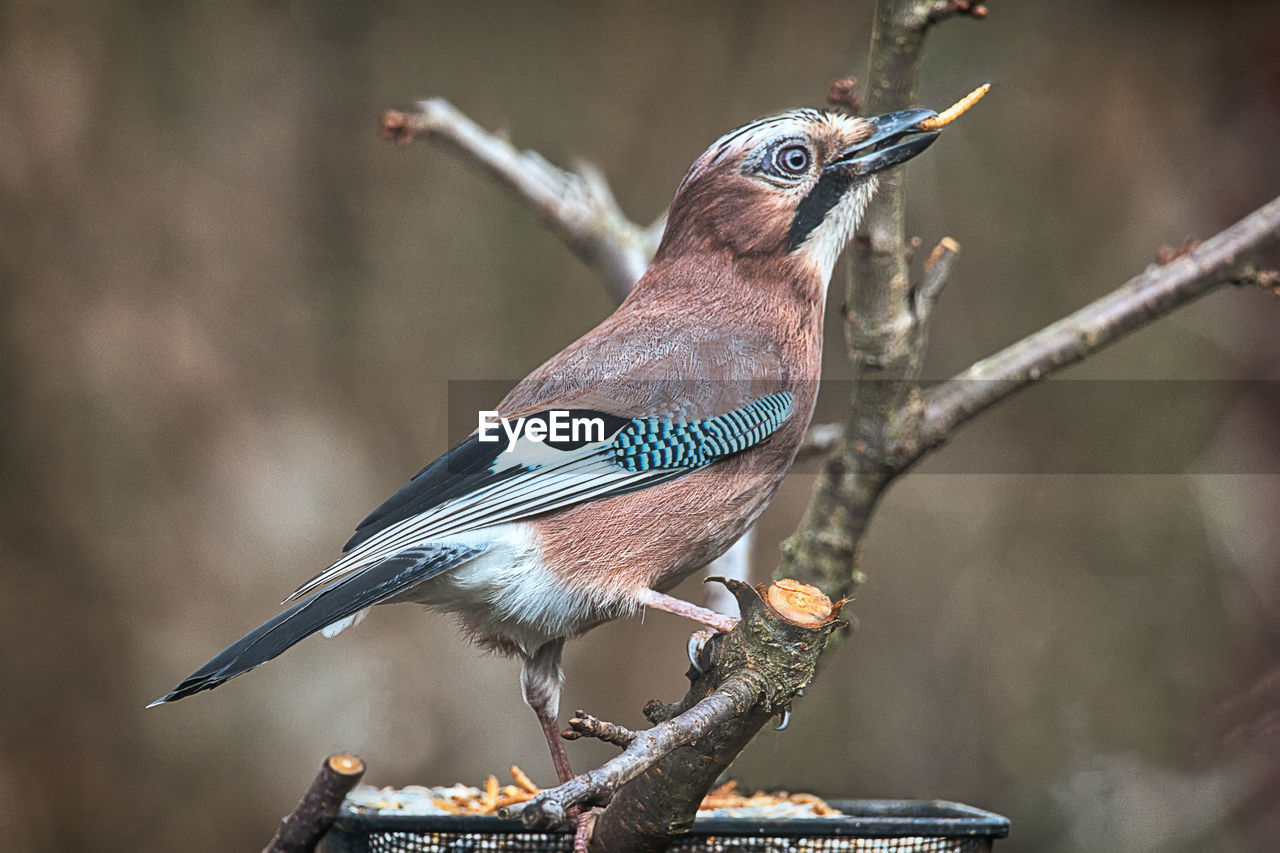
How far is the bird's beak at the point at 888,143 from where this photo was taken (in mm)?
2410

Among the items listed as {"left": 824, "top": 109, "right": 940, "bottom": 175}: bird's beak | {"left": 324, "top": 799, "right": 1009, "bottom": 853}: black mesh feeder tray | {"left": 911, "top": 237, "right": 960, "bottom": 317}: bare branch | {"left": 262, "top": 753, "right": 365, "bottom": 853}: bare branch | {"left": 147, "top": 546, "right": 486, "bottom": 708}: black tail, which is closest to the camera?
{"left": 147, "top": 546, "right": 486, "bottom": 708}: black tail

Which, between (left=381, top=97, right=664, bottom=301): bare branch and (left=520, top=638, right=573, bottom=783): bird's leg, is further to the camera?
(left=381, top=97, right=664, bottom=301): bare branch

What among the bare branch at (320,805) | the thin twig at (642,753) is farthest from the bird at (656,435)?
the thin twig at (642,753)

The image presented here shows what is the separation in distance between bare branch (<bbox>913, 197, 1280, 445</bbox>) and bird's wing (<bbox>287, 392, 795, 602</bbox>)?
0.72 meters

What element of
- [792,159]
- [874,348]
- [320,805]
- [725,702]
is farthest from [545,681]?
[792,159]

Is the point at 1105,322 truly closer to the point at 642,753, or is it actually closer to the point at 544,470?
the point at 544,470

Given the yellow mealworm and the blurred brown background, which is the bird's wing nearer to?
the yellow mealworm

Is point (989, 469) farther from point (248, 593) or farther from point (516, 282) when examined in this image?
point (248, 593)

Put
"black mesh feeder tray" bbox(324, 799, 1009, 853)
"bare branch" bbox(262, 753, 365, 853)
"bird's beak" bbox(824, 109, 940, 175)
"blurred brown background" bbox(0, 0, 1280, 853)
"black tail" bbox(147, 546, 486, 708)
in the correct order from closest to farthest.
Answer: "black tail" bbox(147, 546, 486, 708) < "bare branch" bbox(262, 753, 365, 853) < "black mesh feeder tray" bbox(324, 799, 1009, 853) < "bird's beak" bbox(824, 109, 940, 175) < "blurred brown background" bbox(0, 0, 1280, 853)

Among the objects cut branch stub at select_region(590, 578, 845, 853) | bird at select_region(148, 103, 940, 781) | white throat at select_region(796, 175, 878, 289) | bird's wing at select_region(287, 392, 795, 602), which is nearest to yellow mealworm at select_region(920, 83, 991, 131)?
bird at select_region(148, 103, 940, 781)

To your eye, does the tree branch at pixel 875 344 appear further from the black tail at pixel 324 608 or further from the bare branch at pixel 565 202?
the black tail at pixel 324 608

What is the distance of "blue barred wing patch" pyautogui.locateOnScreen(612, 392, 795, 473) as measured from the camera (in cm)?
231

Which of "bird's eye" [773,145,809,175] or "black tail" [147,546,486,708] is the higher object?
A: "bird's eye" [773,145,809,175]

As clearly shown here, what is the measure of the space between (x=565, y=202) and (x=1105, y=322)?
1429mm
